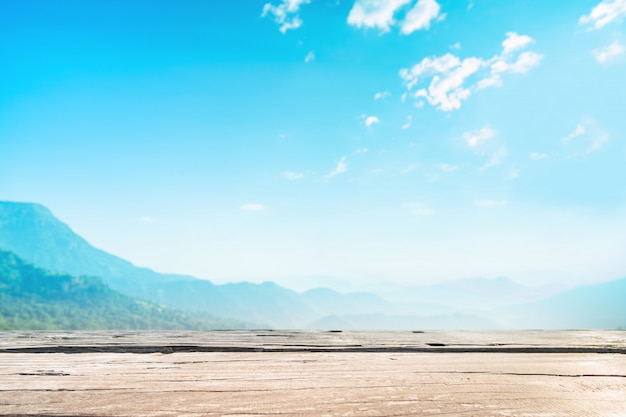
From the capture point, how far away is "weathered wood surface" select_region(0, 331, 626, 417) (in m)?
1.46

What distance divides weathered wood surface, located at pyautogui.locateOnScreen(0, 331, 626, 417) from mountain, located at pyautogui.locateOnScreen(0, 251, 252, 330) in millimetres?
146794

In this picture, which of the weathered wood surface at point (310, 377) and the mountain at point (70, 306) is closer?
the weathered wood surface at point (310, 377)

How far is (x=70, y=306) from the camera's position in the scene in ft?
533

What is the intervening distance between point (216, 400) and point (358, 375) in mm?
703

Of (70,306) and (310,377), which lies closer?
(310,377)

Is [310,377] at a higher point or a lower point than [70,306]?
higher

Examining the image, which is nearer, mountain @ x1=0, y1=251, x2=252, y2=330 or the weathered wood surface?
the weathered wood surface

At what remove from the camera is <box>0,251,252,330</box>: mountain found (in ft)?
454

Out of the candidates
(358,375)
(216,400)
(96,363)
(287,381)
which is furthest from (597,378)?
(96,363)

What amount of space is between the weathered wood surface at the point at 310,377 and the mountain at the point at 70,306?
146794 millimetres

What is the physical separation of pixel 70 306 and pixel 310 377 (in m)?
191

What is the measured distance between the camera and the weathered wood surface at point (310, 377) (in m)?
1.46

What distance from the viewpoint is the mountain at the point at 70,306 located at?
454 feet

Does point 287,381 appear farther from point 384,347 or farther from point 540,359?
point 540,359
